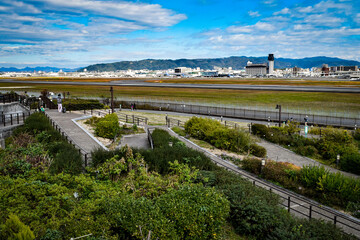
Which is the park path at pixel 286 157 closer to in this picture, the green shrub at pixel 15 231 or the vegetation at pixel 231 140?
the vegetation at pixel 231 140

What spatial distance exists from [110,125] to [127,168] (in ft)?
44.7

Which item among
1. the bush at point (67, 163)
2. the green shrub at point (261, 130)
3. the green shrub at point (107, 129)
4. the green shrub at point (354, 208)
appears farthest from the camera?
the green shrub at point (261, 130)

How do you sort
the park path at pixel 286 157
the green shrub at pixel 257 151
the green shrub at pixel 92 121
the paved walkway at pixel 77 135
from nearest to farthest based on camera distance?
1. the paved walkway at pixel 77 135
2. the park path at pixel 286 157
3. the green shrub at pixel 257 151
4. the green shrub at pixel 92 121

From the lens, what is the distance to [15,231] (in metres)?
7.69

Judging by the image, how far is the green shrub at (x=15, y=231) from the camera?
23.8ft

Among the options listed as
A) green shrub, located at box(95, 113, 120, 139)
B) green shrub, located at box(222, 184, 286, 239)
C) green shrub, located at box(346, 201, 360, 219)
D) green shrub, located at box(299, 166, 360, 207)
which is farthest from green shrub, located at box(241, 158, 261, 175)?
green shrub, located at box(95, 113, 120, 139)

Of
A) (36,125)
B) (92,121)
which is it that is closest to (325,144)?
(92,121)

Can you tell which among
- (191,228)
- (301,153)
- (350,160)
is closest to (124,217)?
(191,228)

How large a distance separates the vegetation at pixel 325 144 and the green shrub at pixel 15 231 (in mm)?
24730

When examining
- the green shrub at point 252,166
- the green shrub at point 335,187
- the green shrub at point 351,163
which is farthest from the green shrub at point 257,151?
the green shrub at point 335,187

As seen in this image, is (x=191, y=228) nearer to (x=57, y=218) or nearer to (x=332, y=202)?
(x=57, y=218)

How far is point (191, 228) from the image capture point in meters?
9.22

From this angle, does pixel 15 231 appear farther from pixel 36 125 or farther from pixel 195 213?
pixel 36 125

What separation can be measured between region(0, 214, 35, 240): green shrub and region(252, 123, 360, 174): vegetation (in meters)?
24.7
